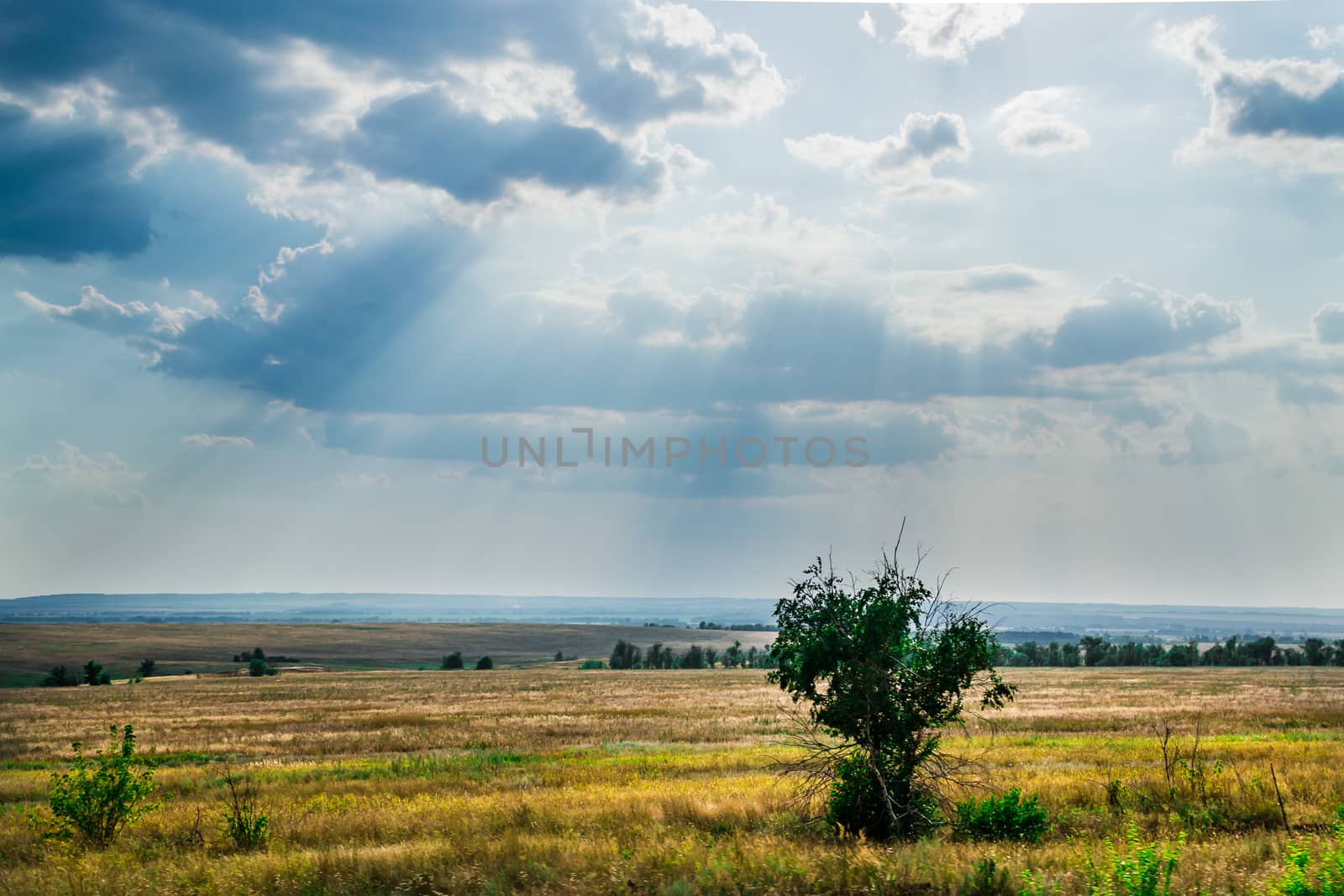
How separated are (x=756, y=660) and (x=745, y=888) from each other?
469ft

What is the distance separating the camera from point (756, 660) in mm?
149125

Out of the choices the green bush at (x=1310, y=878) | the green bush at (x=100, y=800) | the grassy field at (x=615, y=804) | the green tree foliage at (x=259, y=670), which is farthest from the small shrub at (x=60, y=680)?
the green bush at (x=1310, y=878)

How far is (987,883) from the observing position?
9.65 metres

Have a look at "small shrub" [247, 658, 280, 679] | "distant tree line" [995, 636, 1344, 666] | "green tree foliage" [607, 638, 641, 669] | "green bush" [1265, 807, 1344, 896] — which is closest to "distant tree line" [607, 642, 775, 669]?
"green tree foliage" [607, 638, 641, 669]

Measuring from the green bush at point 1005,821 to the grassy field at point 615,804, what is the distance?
17.0 inches

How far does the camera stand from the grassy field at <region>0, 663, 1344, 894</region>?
35.1 feet

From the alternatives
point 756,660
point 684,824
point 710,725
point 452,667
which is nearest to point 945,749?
point 710,725

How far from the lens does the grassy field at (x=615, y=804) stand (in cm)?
1069

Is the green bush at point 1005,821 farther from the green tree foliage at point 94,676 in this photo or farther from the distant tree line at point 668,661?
the distant tree line at point 668,661

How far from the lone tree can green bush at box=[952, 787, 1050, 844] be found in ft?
1.51

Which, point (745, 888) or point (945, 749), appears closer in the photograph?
point (745, 888)

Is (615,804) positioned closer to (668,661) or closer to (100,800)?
(100,800)

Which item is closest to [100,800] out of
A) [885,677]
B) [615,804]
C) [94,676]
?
[615,804]

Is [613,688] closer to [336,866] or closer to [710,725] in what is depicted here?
[710,725]
